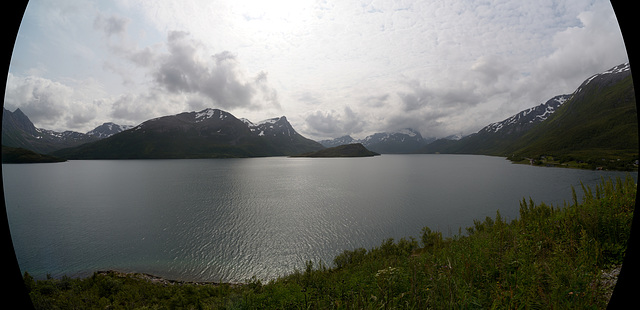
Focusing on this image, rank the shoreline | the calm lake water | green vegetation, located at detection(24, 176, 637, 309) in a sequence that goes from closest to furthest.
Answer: green vegetation, located at detection(24, 176, 637, 309) < the shoreline < the calm lake water

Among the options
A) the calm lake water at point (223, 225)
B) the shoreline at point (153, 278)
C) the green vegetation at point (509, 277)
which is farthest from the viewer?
the calm lake water at point (223, 225)

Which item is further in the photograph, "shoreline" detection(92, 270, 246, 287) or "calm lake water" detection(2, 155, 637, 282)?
"calm lake water" detection(2, 155, 637, 282)

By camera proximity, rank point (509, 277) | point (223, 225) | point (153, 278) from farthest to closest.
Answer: point (223, 225)
point (153, 278)
point (509, 277)

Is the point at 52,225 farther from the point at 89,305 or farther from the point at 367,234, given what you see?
the point at 367,234

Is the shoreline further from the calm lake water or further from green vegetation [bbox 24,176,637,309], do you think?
green vegetation [bbox 24,176,637,309]

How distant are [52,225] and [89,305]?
38833mm

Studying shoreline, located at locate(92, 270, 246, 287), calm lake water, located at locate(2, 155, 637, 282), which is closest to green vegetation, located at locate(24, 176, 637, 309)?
shoreline, located at locate(92, 270, 246, 287)

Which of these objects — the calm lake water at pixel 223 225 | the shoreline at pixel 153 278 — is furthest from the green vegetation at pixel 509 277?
the calm lake water at pixel 223 225

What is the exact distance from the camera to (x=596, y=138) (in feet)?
560

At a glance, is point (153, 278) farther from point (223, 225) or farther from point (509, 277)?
point (509, 277)

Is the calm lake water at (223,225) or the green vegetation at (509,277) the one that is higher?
the green vegetation at (509,277)

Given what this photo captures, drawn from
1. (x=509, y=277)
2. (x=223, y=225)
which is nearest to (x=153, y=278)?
(x=223, y=225)

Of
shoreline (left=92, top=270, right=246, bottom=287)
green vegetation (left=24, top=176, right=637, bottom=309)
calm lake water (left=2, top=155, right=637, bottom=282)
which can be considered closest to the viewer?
green vegetation (left=24, top=176, right=637, bottom=309)

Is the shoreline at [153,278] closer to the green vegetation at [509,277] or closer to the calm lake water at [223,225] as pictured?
the calm lake water at [223,225]
